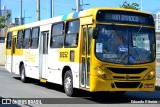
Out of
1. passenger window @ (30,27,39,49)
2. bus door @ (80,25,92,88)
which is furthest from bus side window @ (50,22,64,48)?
passenger window @ (30,27,39,49)

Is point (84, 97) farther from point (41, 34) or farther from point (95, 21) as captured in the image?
point (41, 34)

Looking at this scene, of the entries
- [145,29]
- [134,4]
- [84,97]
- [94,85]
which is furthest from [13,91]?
[134,4]

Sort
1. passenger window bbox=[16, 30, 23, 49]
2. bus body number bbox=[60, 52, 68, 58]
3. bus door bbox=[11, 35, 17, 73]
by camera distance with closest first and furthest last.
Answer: bus body number bbox=[60, 52, 68, 58] < passenger window bbox=[16, 30, 23, 49] < bus door bbox=[11, 35, 17, 73]

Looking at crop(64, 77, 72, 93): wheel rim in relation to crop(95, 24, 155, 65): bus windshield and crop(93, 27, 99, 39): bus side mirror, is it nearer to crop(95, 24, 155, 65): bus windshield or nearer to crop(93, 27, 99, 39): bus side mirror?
crop(95, 24, 155, 65): bus windshield

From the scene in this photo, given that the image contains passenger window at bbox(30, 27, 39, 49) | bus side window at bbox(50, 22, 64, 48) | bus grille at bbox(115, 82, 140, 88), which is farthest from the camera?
Answer: passenger window at bbox(30, 27, 39, 49)

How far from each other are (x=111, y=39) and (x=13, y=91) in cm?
507

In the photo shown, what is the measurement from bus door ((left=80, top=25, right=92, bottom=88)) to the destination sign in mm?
547

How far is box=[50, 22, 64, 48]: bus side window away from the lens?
15.4 m

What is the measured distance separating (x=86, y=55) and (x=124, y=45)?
4.13 feet

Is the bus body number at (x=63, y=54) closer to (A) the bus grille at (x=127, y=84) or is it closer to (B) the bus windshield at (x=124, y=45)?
(B) the bus windshield at (x=124, y=45)

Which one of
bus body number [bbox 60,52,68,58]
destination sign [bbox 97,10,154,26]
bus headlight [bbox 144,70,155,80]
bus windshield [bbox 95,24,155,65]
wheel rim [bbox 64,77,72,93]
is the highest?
destination sign [bbox 97,10,154,26]

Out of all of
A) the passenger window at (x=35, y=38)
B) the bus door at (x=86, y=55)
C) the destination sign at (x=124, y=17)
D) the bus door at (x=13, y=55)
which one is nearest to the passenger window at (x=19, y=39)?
the bus door at (x=13, y=55)

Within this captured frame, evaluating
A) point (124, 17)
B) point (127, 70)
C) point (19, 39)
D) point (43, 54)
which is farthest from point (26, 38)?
point (127, 70)

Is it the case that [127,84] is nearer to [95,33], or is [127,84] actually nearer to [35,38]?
[95,33]
